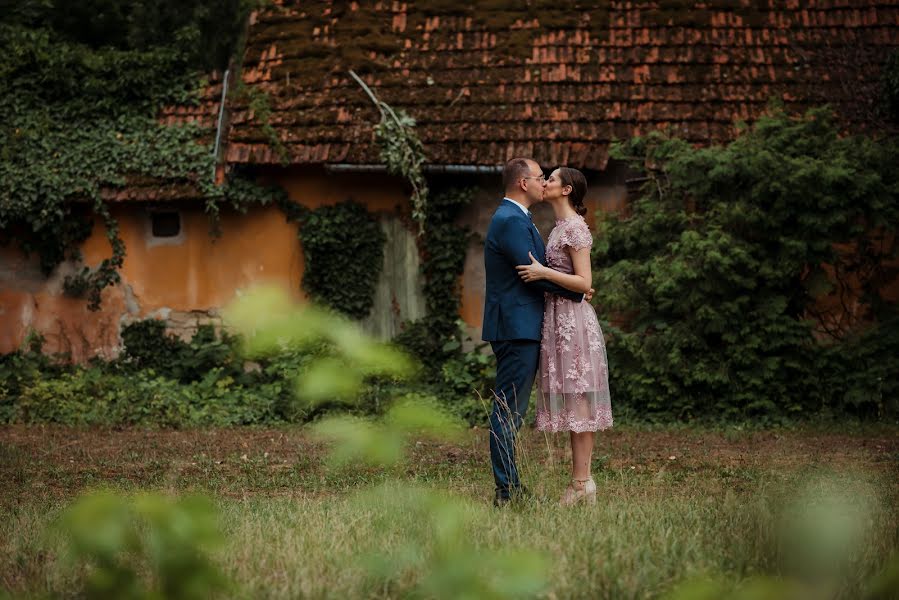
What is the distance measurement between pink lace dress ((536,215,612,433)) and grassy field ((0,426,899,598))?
0.23 m

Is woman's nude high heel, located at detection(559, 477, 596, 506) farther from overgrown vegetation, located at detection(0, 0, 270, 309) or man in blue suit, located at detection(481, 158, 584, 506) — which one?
overgrown vegetation, located at detection(0, 0, 270, 309)

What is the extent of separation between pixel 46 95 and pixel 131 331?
3.37m

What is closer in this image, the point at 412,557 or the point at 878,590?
the point at 878,590

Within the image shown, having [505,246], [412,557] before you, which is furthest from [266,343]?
[505,246]

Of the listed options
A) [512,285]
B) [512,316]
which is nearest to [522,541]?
[512,316]

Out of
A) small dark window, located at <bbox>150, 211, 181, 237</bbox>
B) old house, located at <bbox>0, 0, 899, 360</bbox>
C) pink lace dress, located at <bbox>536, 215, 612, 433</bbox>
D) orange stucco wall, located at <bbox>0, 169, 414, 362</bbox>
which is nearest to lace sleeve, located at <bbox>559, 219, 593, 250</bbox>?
pink lace dress, located at <bbox>536, 215, 612, 433</bbox>

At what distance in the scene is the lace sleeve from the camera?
6.05 m

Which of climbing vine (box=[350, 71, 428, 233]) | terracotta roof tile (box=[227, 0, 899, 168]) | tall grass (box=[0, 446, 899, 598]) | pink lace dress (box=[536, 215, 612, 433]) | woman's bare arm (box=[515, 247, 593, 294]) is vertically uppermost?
terracotta roof tile (box=[227, 0, 899, 168])

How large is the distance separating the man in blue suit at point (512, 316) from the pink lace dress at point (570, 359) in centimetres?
10

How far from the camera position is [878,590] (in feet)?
7.79

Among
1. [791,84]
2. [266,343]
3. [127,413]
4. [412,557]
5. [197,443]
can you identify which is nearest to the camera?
[266,343]

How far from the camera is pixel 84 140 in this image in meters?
13.3

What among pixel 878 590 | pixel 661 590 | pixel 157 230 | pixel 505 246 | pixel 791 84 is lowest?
pixel 661 590

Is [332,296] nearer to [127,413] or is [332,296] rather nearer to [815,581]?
[127,413]
